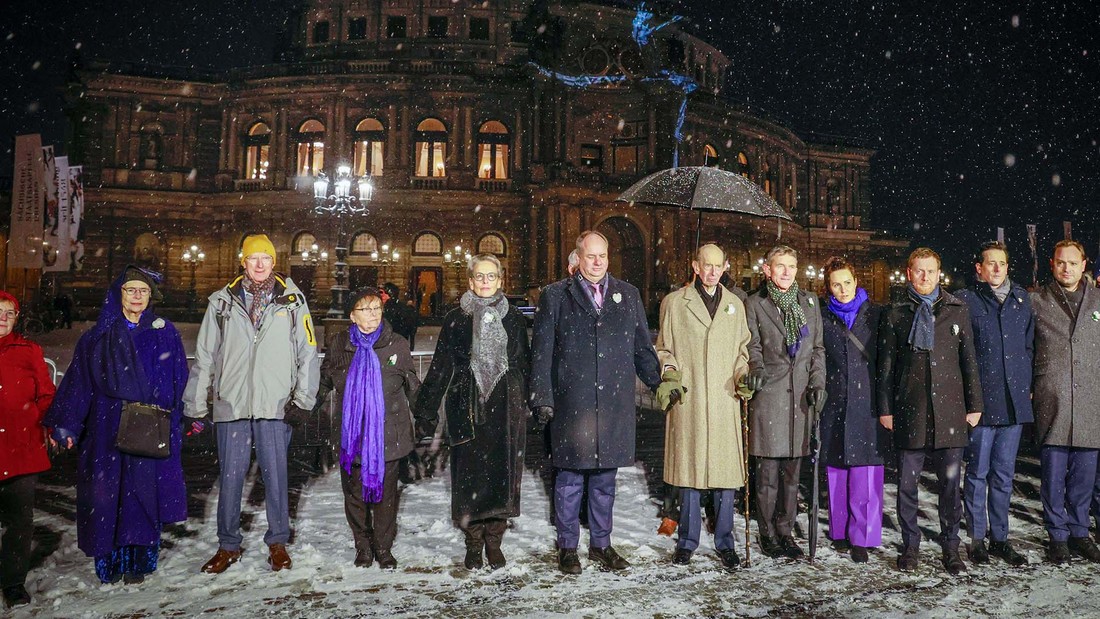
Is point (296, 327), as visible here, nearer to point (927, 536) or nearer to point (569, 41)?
point (927, 536)

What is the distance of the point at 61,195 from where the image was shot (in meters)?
21.8

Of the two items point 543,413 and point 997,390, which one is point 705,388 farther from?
point 997,390

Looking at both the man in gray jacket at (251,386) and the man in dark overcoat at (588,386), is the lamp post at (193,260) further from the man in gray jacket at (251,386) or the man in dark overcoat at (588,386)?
the man in dark overcoat at (588,386)

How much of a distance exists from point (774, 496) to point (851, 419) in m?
0.81

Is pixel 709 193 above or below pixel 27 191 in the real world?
below

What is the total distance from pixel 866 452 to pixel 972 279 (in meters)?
1.76

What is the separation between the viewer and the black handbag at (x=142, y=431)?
450cm

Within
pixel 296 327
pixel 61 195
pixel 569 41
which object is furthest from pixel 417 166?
pixel 296 327

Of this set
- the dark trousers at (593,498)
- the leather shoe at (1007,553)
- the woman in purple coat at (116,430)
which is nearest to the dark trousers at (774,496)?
the dark trousers at (593,498)

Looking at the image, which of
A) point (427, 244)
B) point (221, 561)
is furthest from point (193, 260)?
point (221, 561)

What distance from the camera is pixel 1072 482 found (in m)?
5.43

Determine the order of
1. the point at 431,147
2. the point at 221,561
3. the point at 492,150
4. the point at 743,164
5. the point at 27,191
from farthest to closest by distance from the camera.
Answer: the point at 743,164 → the point at 492,150 → the point at 431,147 → the point at 27,191 → the point at 221,561

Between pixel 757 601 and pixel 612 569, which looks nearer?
pixel 757 601

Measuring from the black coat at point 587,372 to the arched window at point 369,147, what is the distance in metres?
35.1
